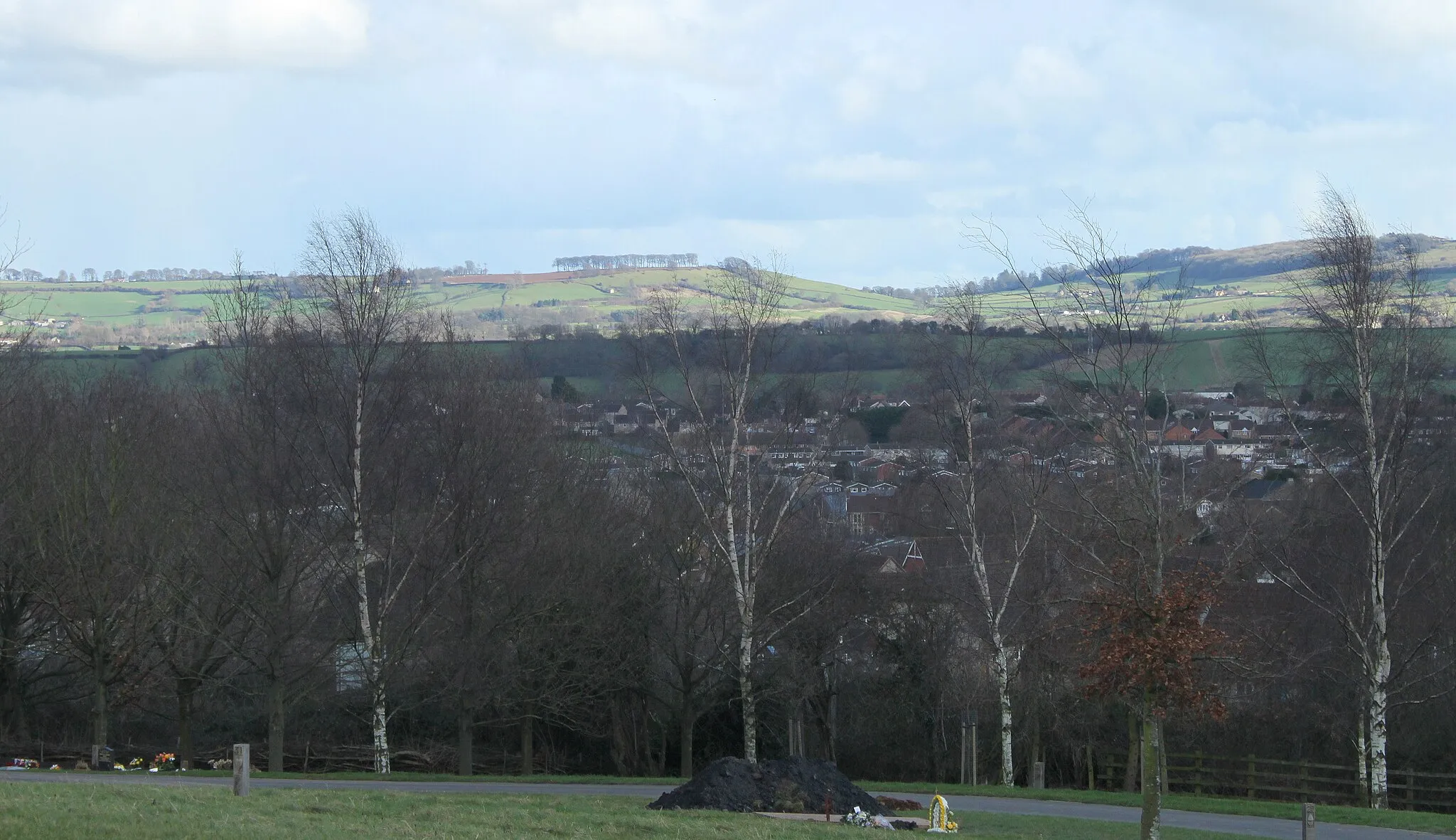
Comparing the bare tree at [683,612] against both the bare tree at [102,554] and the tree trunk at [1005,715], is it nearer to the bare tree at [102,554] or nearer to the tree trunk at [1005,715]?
the tree trunk at [1005,715]

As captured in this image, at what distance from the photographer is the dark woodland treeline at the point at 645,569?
2859 cm

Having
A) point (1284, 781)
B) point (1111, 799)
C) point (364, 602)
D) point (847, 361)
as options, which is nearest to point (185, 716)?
point (364, 602)

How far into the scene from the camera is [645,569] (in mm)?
37906

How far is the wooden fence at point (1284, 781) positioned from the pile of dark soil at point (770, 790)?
38.1 feet

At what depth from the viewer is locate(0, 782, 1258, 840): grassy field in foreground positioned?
1268 cm

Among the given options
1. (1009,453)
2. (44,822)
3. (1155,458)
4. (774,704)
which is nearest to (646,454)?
(774,704)

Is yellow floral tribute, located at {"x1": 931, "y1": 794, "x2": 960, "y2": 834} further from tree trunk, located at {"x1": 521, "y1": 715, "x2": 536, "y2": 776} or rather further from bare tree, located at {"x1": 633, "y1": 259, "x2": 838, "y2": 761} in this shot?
tree trunk, located at {"x1": 521, "y1": 715, "x2": 536, "y2": 776}

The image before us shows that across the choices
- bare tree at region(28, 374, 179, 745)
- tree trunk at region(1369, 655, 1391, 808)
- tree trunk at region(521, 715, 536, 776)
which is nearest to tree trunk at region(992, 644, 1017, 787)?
tree trunk at region(1369, 655, 1391, 808)

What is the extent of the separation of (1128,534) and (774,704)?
794 inches

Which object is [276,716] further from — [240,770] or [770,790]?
[770,790]

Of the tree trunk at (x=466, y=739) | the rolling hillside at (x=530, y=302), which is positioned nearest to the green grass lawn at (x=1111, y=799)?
the tree trunk at (x=466, y=739)

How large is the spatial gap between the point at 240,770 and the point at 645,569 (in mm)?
21216

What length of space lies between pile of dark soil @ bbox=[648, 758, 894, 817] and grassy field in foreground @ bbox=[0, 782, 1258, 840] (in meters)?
1.12

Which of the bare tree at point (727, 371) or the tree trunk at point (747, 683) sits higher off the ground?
the bare tree at point (727, 371)
